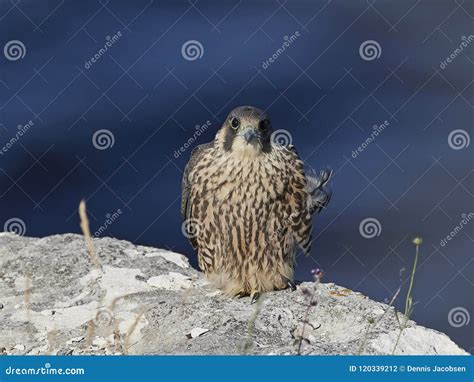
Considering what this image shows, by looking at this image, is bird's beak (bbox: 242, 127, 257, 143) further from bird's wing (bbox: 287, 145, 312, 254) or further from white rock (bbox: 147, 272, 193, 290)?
white rock (bbox: 147, 272, 193, 290)

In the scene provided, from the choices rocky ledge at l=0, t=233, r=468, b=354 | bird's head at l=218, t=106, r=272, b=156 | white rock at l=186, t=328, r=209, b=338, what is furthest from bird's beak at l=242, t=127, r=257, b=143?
white rock at l=186, t=328, r=209, b=338

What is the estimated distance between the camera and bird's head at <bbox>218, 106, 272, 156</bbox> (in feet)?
18.9

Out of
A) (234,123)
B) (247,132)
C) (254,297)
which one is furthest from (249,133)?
(254,297)

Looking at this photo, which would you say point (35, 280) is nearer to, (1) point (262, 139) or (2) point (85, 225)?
(1) point (262, 139)

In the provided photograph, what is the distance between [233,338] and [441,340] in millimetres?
1088

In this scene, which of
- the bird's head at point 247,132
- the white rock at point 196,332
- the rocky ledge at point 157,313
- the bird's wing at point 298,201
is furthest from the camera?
the bird's wing at point 298,201

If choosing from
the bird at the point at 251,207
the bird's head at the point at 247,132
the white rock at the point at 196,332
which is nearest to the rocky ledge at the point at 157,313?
the white rock at the point at 196,332

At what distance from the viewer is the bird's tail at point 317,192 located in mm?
6188

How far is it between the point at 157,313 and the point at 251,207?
36.5 inches

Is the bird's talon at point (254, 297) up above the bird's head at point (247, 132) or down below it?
below

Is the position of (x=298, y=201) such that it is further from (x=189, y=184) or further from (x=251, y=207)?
(x=189, y=184)

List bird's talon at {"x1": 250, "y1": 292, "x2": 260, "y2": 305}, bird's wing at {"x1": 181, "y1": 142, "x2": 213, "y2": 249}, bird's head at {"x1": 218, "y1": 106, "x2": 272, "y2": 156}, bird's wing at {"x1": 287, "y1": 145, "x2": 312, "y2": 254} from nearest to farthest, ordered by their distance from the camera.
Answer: bird's head at {"x1": 218, "y1": 106, "x2": 272, "y2": 156}
bird's talon at {"x1": 250, "y1": 292, "x2": 260, "y2": 305}
bird's wing at {"x1": 287, "y1": 145, "x2": 312, "y2": 254}
bird's wing at {"x1": 181, "y1": 142, "x2": 213, "y2": 249}

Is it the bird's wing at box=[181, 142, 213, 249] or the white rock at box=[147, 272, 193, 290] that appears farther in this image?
the bird's wing at box=[181, 142, 213, 249]

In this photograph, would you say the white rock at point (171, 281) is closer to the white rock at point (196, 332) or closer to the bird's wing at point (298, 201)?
the bird's wing at point (298, 201)
